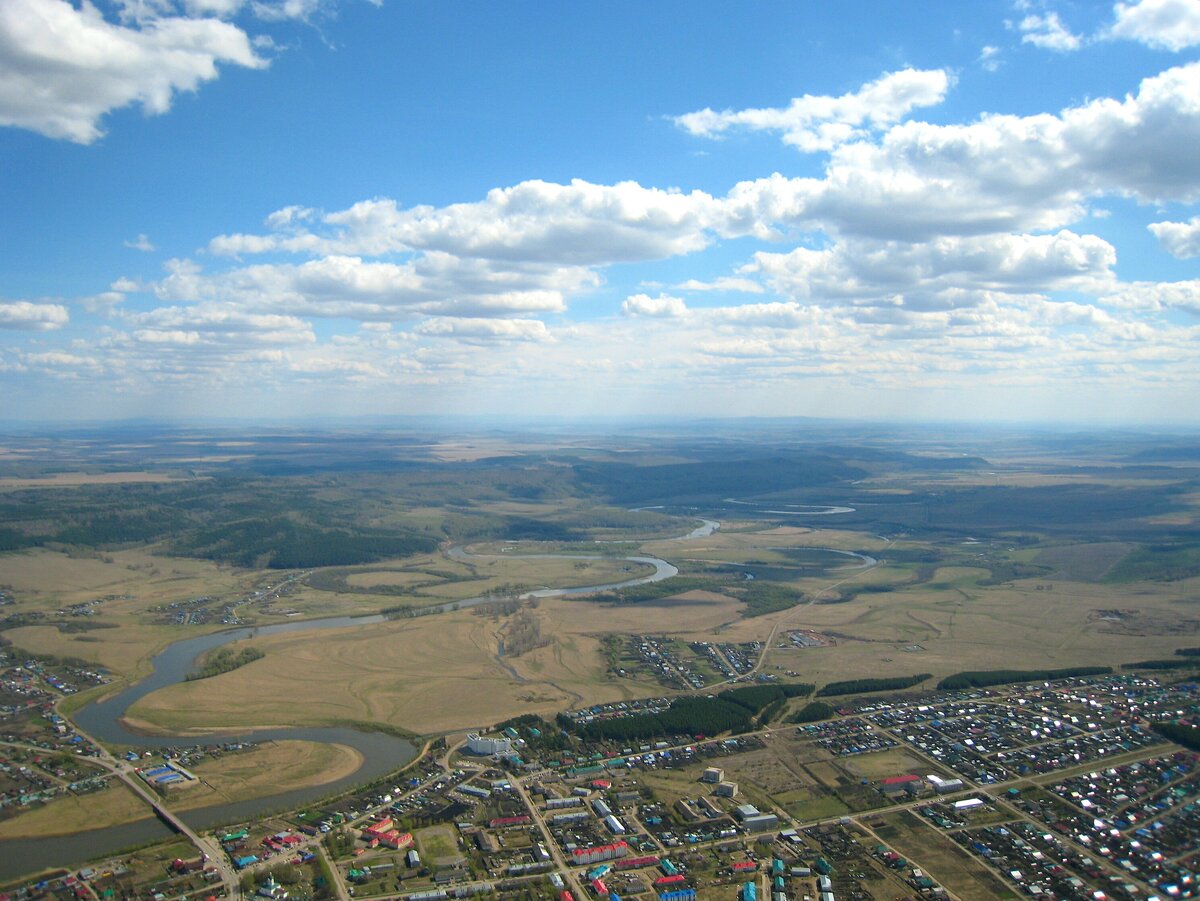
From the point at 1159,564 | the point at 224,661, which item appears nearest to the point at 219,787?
the point at 224,661

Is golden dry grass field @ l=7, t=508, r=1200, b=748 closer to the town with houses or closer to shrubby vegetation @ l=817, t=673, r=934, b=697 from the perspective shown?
shrubby vegetation @ l=817, t=673, r=934, b=697

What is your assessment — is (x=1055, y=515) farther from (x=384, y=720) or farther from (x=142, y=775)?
(x=142, y=775)

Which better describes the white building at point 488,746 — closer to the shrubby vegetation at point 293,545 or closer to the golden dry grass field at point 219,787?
the golden dry grass field at point 219,787

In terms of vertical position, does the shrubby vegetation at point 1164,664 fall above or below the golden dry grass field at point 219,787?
above

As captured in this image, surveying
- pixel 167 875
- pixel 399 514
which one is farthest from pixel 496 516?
pixel 167 875

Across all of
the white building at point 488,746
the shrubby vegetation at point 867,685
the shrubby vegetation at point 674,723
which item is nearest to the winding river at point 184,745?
the white building at point 488,746
